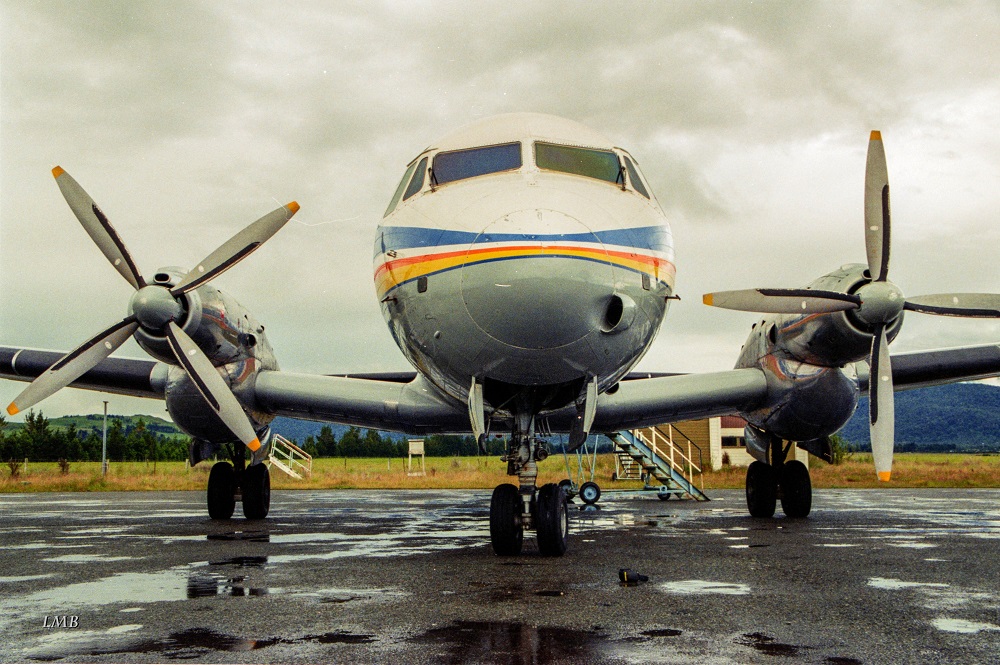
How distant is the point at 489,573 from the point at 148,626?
3292 mm

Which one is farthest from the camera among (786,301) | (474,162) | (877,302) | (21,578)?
(786,301)

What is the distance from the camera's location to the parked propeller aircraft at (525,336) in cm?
758

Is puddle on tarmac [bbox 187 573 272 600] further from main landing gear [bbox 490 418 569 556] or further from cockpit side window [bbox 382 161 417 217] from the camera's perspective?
cockpit side window [bbox 382 161 417 217]

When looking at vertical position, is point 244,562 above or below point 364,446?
above

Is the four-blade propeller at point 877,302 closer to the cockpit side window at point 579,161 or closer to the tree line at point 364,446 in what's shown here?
the cockpit side window at point 579,161

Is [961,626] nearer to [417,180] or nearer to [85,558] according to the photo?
[417,180]

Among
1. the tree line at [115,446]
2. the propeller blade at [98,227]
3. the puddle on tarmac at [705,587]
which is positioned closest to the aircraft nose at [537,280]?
the puddle on tarmac at [705,587]

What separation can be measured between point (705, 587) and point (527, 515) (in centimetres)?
268

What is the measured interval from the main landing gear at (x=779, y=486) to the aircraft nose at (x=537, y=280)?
843 centimetres

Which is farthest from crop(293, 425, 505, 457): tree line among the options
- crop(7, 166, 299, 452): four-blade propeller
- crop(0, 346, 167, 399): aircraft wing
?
crop(7, 166, 299, 452): four-blade propeller

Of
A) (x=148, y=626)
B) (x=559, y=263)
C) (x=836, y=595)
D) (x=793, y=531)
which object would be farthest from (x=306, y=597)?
(x=793, y=531)

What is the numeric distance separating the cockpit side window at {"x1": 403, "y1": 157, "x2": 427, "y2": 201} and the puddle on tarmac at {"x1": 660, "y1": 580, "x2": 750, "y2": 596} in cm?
482

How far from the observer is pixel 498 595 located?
666 centimetres

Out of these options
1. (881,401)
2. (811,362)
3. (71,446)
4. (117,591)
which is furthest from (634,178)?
(71,446)
